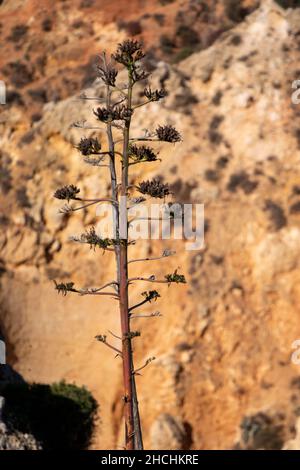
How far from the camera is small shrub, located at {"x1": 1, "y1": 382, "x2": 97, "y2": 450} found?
25.7 meters

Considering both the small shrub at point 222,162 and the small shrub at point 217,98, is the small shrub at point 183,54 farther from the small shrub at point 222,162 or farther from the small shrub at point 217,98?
the small shrub at point 222,162

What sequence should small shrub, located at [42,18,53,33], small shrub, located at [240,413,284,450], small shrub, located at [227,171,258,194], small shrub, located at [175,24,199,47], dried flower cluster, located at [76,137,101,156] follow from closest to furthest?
dried flower cluster, located at [76,137,101,156]
small shrub, located at [240,413,284,450]
small shrub, located at [227,171,258,194]
small shrub, located at [175,24,199,47]
small shrub, located at [42,18,53,33]

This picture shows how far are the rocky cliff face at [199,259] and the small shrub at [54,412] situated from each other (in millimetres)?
989

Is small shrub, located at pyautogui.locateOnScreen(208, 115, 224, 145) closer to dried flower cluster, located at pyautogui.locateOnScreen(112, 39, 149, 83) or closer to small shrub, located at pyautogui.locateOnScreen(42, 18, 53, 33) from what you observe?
small shrub, located at pyautogui.locateOnScreen(42, 18, 53, 33)

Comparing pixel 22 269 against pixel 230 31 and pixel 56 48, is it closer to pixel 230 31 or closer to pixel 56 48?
pixel 56 48

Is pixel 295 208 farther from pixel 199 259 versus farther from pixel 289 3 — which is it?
pixel 289 3

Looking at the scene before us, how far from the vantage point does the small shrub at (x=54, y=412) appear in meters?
25.7

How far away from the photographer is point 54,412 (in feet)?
92.6

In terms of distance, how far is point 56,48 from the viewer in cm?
4197

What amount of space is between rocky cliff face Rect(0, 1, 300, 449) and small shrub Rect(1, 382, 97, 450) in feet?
3.24

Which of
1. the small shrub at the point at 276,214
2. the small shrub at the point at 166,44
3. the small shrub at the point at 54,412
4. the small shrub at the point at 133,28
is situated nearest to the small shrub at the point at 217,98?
the small shrub at the point at 166,44

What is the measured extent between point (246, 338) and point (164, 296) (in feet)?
14.2

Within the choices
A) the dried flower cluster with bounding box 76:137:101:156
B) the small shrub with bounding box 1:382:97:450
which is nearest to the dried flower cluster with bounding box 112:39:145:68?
the dried flower cluster with bounding box 76:137:101:156

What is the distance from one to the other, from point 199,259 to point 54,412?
972cm
